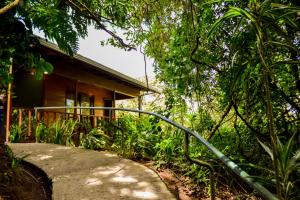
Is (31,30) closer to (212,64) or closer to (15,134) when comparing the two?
(212,64)

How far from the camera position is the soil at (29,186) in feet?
11.4

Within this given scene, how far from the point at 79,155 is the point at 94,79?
8.74 m

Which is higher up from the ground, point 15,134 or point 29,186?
point 15,134

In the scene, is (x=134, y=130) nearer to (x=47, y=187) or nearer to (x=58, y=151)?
(x=58, y=151)

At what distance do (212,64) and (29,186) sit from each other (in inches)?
126

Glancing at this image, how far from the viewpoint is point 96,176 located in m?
4.31

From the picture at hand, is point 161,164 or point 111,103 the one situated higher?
point 111,103

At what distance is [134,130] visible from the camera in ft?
19.0

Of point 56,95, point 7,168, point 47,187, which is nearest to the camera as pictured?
point 7,168

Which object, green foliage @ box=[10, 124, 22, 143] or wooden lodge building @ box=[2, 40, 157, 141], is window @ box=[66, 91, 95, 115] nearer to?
wooden lodge building @ box=[2, 40, 157, 141]

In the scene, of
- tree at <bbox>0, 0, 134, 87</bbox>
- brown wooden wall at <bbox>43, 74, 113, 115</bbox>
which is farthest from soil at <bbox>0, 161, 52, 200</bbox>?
brown wooden wall at <bbox>43, 74, 113, 115</bbox>

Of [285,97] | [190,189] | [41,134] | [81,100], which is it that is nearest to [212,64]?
[285,97]

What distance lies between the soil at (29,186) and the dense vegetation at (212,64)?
1183mm

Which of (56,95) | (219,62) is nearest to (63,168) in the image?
(219,62)
